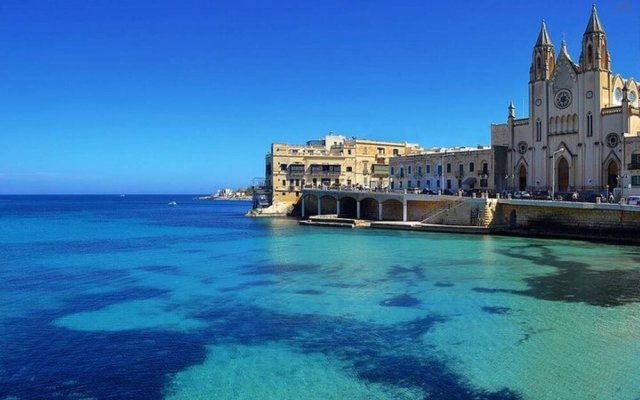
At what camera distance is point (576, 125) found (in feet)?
181

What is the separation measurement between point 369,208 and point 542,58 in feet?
88.8

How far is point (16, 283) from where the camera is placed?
1085 inches

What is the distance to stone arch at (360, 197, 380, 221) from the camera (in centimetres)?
6686

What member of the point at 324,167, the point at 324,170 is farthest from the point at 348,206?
the point at 324,167

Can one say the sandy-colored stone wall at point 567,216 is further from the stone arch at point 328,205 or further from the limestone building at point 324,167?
the limestone building at point 324,167

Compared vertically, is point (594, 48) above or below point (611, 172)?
above

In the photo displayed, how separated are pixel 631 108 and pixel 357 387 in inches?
1902

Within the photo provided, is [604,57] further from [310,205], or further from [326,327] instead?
[326,327]

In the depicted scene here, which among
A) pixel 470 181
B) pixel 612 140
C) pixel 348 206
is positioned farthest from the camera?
pixel 348 206

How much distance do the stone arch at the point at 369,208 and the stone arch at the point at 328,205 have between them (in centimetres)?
598

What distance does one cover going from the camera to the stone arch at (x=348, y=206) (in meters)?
72.7

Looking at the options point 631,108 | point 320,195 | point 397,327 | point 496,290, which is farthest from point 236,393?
point 320,195

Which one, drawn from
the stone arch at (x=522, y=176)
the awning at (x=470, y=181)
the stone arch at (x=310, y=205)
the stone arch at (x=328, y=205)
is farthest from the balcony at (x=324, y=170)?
the stone arch at (x=522, y=176)

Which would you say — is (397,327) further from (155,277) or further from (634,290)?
(155,277)
